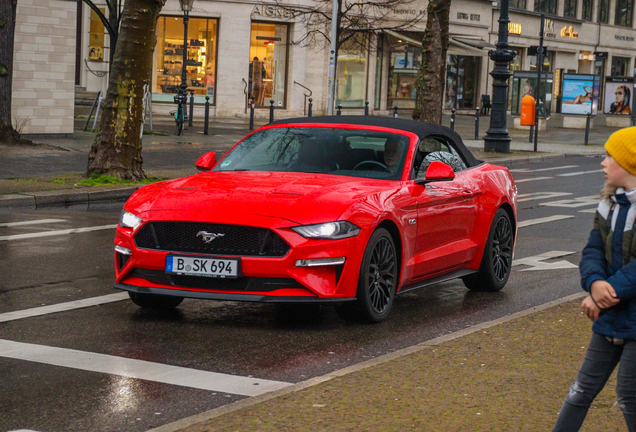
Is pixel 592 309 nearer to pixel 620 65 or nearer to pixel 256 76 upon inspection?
pixel 256 76

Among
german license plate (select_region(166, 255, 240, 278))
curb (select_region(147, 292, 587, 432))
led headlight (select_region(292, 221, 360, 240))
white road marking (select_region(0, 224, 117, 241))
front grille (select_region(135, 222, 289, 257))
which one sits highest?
led headlight (select_region(292, 221, 360, 240))

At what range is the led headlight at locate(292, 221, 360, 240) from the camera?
6910 mm

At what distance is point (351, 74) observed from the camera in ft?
Result: 157

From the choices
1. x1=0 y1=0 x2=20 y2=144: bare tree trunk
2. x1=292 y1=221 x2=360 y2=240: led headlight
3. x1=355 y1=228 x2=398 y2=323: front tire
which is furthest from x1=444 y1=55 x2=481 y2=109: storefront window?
x1=292 y1=221 x2=360 y2=240: led headlight

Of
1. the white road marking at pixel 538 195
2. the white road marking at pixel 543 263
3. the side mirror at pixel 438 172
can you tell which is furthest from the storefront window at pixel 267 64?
the side mirror at pixel 438 172

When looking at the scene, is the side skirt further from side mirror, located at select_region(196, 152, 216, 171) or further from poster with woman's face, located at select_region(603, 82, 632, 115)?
poster with woman's face, located at select_region(603, 82, 632, 115)

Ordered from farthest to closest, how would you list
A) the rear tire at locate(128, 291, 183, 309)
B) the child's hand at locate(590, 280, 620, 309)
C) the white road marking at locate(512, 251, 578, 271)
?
the white road marking at locate(512, 251, 578, 271) → the rear tire at locate(128, 291, 183, 309) → the child's hand at locate(590, 280, 620, 309)

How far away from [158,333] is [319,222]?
1.29m

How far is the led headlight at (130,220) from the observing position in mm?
7238

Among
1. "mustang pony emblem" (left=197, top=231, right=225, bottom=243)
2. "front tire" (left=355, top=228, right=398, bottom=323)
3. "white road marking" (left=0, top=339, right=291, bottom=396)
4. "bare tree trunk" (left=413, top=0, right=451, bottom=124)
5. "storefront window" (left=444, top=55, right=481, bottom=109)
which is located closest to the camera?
"white road marking" (left=0, top=339, right=291, bottom=396)

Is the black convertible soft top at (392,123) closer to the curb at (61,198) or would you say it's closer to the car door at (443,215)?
the car door at (443,215)

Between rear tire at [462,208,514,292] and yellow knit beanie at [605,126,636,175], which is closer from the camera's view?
yellow knit beanie at [605,126,636,175]

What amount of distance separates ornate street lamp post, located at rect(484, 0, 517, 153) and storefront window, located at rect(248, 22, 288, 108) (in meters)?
15.9

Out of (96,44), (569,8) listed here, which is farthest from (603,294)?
(569,8)
